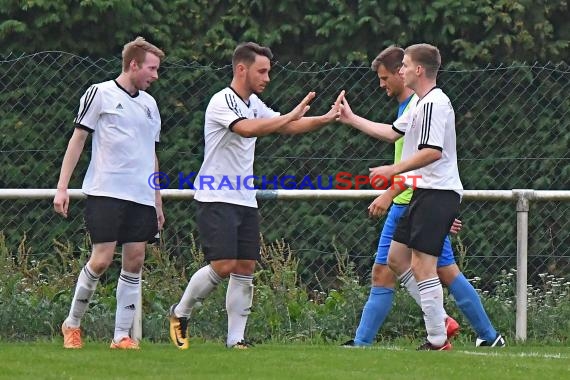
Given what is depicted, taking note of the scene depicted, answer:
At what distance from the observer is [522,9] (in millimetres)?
11352

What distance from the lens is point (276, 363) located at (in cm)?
751

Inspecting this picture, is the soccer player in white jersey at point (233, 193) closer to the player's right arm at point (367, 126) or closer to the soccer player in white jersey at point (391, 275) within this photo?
the player's right arm at point (367, 126)

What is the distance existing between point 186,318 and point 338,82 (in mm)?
2743

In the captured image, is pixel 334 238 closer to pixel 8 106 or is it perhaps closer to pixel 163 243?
pixel 163 243

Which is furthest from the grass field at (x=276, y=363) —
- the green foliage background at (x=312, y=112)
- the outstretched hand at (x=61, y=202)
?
the green foliage background at (x=312, y=112)

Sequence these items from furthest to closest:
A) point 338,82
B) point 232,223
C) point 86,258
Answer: point 338,82 → point 86,258 → point 232,223

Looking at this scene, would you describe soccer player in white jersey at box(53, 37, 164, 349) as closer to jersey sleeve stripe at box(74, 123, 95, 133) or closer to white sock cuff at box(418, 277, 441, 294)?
jersey sleeve stripe at box(74, 123, 95, 133)

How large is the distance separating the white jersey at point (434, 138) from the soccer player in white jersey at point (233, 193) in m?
0.66

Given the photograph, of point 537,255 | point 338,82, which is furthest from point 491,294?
point 338,82

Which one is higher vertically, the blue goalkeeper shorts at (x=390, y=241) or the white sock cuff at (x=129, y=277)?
the blue goalkeeper shorts at (x=390, y=241)

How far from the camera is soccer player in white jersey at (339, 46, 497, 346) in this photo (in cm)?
888

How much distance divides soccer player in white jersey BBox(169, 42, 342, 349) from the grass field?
11.8 inches

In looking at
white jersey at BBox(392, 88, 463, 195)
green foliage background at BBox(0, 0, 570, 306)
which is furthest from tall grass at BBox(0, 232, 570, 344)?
white jersey at BBox(392, 88, 463, 195)

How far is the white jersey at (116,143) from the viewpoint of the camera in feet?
27.0
